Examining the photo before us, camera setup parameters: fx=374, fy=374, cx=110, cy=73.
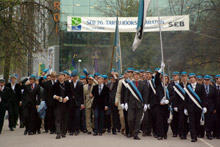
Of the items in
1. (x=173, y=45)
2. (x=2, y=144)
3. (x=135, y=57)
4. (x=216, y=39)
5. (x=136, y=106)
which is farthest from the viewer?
(x=135, y=57)

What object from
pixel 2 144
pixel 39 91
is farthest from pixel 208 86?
pixel 2 144

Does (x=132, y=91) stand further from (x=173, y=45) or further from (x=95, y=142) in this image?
(x=173, y=45)

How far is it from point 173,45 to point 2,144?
3035cm

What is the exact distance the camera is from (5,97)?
13953 millimetres

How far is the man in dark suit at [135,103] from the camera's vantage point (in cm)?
1154

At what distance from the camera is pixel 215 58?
104 feet

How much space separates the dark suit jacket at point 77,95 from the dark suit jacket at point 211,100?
4.26 m

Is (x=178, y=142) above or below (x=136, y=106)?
below

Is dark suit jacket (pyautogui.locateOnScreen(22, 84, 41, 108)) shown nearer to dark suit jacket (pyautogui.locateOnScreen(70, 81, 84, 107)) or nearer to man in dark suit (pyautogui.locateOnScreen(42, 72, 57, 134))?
man in dark suit (pyautogui.locateOnScreen(42, 72, 57, 134))

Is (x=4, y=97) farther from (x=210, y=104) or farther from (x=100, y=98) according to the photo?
(x=210, y=104)

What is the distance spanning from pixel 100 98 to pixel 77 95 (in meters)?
0.82

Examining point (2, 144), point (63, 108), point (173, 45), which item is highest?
point (173, 45)

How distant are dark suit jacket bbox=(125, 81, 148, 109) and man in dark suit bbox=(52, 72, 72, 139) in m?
1.89

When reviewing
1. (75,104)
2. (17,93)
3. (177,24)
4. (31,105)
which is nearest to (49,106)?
(31,105)
